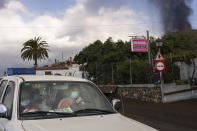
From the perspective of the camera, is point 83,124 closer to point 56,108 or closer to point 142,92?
point 56,108

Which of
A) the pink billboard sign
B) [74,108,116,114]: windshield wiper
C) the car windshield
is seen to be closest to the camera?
the car windshield

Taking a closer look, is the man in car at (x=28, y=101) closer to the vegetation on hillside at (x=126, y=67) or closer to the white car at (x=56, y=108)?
the white car at (x=56, y=108)

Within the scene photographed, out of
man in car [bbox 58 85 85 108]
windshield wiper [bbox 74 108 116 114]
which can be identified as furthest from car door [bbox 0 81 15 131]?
windshield wiper [bbox 74 108 116 114]

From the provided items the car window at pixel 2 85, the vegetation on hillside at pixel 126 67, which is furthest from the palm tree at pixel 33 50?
the car window at pixel 2 85

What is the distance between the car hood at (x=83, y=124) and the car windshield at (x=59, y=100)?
204 millimetres

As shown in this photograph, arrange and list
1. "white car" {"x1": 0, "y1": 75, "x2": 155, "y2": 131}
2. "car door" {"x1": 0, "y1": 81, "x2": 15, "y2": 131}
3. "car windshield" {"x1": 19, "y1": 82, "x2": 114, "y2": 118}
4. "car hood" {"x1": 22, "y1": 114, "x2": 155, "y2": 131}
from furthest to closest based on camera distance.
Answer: "car windshield" {"x1": 19, "y1": 82, "x2": 114, "y2": 118}
"car door" {"x1": 0, "y1": 81, "x2": 15, "y2": 131}
"white car" {"x1": 0, "y1": 75, "x2": 155, "y2": 131}
"car hood" {"x1": 22, "y1": 114, "x2": 155, "y2": 131}

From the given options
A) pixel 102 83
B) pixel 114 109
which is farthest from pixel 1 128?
pixel 102 83

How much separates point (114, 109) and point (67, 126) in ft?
3.93

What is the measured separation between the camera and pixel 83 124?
3.38 meters

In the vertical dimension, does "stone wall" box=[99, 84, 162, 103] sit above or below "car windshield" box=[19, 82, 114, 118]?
below

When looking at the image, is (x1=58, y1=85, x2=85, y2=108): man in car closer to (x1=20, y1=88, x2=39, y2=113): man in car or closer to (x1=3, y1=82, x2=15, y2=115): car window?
(x1=20, y1=88, x2=39, y2=113): man in car

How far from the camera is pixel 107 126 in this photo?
11.1 ft

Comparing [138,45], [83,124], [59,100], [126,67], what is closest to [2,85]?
[59,100]

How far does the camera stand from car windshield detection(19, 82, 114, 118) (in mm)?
3814
